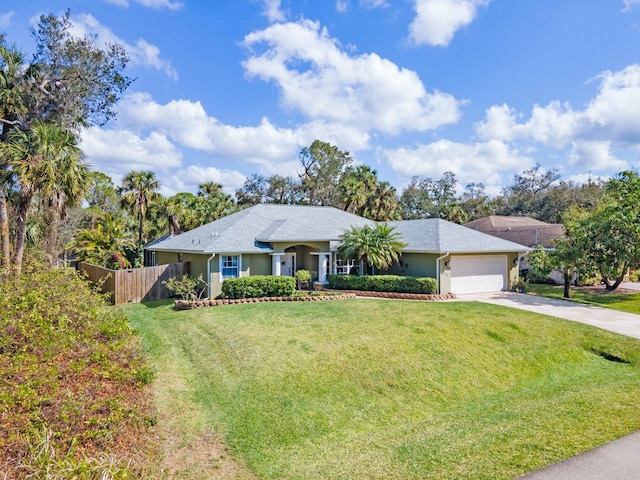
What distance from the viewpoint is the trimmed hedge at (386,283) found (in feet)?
64.8

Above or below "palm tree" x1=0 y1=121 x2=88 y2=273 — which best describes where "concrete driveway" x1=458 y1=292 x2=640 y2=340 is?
below

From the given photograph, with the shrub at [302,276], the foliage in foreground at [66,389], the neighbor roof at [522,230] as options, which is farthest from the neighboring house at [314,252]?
the neighbor roof at [522,230]

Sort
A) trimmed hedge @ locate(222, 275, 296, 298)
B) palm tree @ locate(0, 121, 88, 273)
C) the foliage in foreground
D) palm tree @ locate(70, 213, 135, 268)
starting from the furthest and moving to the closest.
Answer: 1. palm tree @ locate(70, 213, 135, 268)
2. trimmed hedge @ locate(222, 275, 296, 298)
3. palm tree @ locate(0, 121, 88, 273)
4. the foliage in foreground

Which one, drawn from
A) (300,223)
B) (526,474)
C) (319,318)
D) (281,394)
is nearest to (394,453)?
(526,474)

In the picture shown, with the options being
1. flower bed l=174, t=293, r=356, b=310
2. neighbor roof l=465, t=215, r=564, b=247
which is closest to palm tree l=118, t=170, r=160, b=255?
flower bed l=174, t=293, r=356, b=310

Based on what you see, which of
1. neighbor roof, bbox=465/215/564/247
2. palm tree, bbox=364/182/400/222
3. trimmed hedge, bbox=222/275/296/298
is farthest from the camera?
palm tree, bbox=364/182/400/222

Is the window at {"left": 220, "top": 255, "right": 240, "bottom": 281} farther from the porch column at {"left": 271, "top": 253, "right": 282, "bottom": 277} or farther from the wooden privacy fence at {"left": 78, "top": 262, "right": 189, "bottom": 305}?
the wooden privacy fence at {"left": 78, "top": 262, "right": 189, "bottom": 305}

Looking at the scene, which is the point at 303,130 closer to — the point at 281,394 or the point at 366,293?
the point at 366,293

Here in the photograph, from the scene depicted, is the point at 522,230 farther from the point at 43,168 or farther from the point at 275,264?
the point at 43,168

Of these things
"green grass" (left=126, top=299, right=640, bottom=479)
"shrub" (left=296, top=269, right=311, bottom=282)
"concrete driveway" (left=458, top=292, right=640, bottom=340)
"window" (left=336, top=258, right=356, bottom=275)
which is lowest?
"green grass" (left=126, top=299, right=640, bottom=479)

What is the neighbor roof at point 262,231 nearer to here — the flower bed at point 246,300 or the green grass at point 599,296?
the flower bed at point 246,300

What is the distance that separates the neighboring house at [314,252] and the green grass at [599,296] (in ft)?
11.5

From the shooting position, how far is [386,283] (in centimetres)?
2047

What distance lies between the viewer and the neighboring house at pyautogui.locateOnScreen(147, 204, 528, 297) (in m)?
19.7
